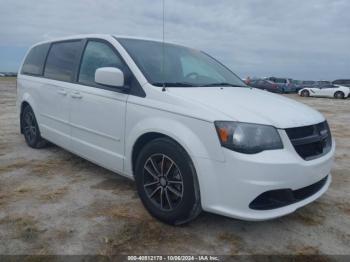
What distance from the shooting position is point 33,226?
2.91 meters

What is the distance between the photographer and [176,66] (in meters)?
3.74

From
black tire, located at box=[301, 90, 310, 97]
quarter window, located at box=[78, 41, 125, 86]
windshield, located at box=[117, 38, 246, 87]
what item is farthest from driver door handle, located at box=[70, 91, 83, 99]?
black tire, located at box=[301, 90, 310, 97]

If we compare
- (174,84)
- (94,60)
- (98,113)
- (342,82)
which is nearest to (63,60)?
(94,60)

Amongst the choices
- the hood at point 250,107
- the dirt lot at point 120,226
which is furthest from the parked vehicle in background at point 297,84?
the hood at point 250,107

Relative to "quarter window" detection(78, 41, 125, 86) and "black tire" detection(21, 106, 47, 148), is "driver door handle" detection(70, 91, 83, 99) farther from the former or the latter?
"black tire" detection(21, 106, 47, 148)

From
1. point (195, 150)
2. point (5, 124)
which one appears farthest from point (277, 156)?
point (5, 124)

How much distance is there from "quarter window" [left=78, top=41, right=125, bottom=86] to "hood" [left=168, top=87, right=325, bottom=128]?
35.7 inches

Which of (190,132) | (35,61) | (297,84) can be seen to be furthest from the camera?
(297,84)

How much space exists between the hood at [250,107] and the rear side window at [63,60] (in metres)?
1.77

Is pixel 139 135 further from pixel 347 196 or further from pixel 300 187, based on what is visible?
pixel 347 196

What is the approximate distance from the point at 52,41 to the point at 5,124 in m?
3.99

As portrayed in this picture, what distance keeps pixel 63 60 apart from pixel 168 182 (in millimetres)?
2569

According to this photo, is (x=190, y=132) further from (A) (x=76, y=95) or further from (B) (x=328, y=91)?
(B) (x=328, y=91)

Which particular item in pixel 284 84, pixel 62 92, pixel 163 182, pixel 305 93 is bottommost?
pixel 163 182
